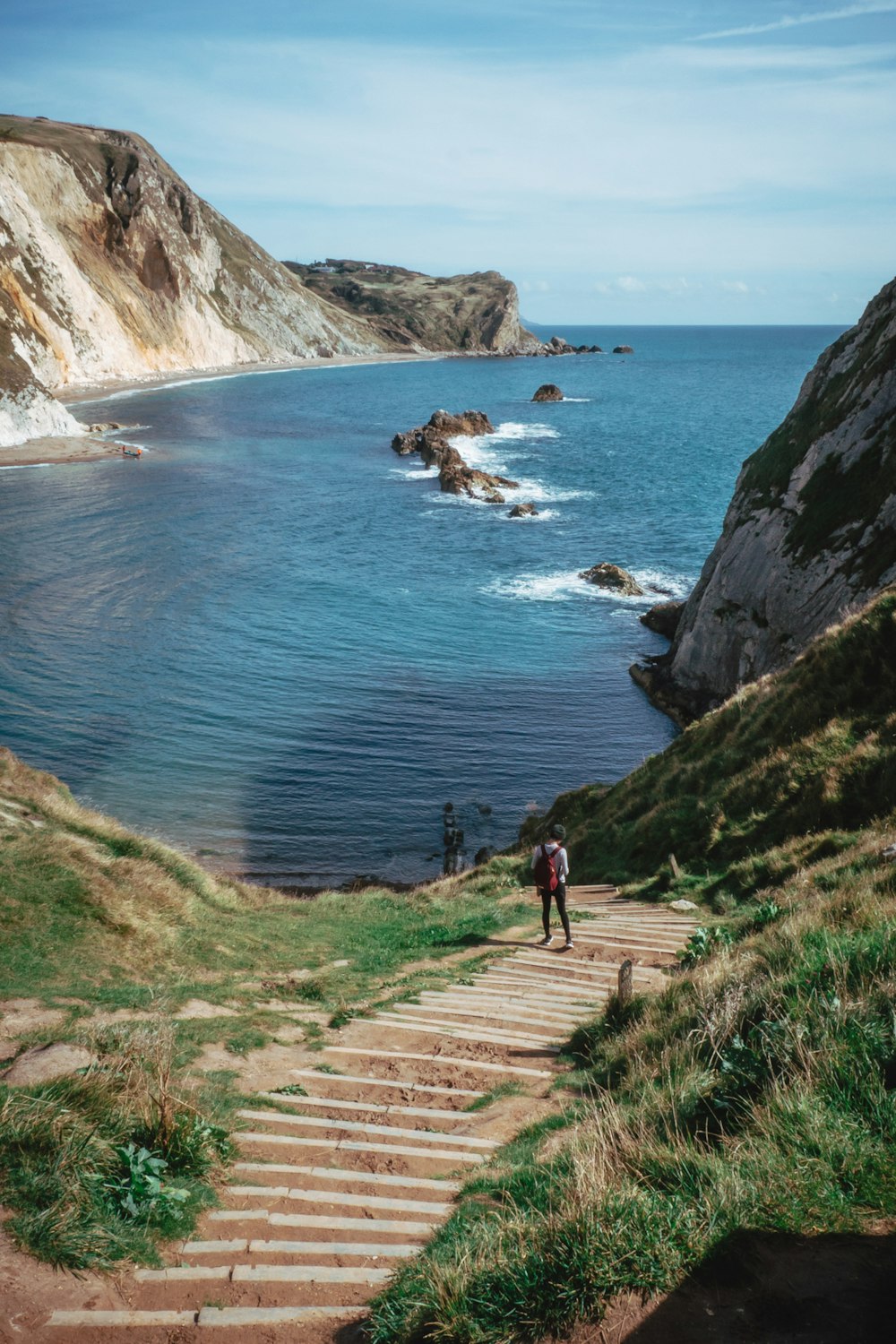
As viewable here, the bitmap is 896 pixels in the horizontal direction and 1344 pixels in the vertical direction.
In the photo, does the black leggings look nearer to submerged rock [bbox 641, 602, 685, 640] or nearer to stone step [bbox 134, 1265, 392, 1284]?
stone step [bbox 134, 1265, 392, 1284]

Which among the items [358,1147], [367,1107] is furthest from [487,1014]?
→ [358,1147]

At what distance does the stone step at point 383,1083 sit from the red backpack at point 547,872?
5431 mm

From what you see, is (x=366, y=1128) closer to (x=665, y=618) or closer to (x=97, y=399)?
(x=665, y=618)

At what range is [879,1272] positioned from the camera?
15.5ft

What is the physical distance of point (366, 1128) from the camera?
7.61 metres

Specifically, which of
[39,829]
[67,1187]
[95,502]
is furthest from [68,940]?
[95,502]

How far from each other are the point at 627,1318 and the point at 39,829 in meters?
13.1

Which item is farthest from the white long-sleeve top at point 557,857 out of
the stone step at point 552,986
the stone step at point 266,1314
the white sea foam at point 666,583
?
the white sea foam at point 666,583

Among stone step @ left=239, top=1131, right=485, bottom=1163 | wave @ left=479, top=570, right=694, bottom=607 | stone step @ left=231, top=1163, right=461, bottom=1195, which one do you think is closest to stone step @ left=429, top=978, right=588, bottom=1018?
stone step @ left=239, top=1131, right=485, bottom=1163

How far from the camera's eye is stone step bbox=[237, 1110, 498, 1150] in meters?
7.45

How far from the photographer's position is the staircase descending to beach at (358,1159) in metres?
5.39

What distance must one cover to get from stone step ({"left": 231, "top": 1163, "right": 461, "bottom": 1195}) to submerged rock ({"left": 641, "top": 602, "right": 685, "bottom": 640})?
4054cm

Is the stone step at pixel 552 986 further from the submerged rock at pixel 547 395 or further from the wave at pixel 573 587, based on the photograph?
the submerged rock at pixel 547 395

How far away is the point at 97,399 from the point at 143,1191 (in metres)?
124
